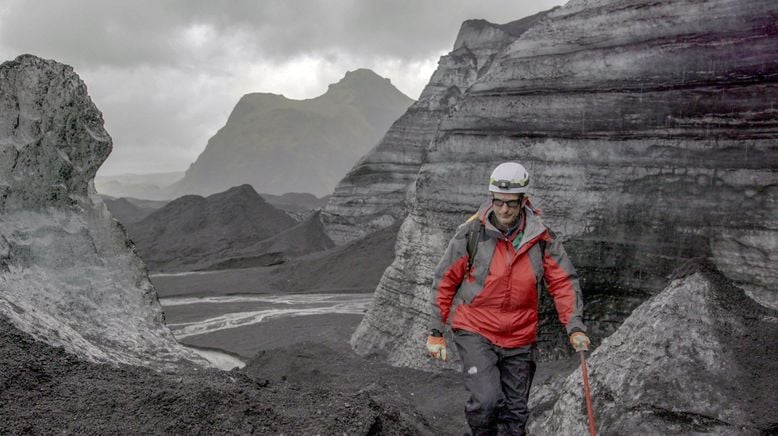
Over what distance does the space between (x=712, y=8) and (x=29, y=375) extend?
8802 millimetres

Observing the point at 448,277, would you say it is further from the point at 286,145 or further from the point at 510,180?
the point at 286,145

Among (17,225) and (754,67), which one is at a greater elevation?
(754,67)

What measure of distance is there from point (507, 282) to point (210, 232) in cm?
3606

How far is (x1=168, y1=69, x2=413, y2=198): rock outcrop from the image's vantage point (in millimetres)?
152500

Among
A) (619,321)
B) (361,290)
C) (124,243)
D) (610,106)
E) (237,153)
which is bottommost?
(361,290)

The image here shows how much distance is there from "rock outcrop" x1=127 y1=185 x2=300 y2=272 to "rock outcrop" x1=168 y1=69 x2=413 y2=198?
10185 centimetres

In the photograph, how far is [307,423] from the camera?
421 centimetres

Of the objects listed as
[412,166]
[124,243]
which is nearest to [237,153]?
[412,166]

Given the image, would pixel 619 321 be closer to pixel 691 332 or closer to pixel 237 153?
pixel 691 332

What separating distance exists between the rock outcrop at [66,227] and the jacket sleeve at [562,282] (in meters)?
4.03

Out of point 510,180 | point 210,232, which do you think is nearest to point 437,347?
point 510,180

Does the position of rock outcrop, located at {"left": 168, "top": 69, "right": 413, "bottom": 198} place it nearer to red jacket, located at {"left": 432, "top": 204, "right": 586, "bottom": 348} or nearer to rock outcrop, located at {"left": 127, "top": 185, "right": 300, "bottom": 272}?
rock outcrop, located at {"left": 127, "top": 185, "right": 300, "bottom": 272}

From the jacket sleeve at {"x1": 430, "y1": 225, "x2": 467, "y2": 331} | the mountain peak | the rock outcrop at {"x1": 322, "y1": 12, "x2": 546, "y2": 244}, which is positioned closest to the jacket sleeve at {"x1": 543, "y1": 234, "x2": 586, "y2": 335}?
the jacket sleeve at {"x1": 430, "y1": 225, "x2": 467, "y2": 331}

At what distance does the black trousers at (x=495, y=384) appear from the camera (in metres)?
4.11
